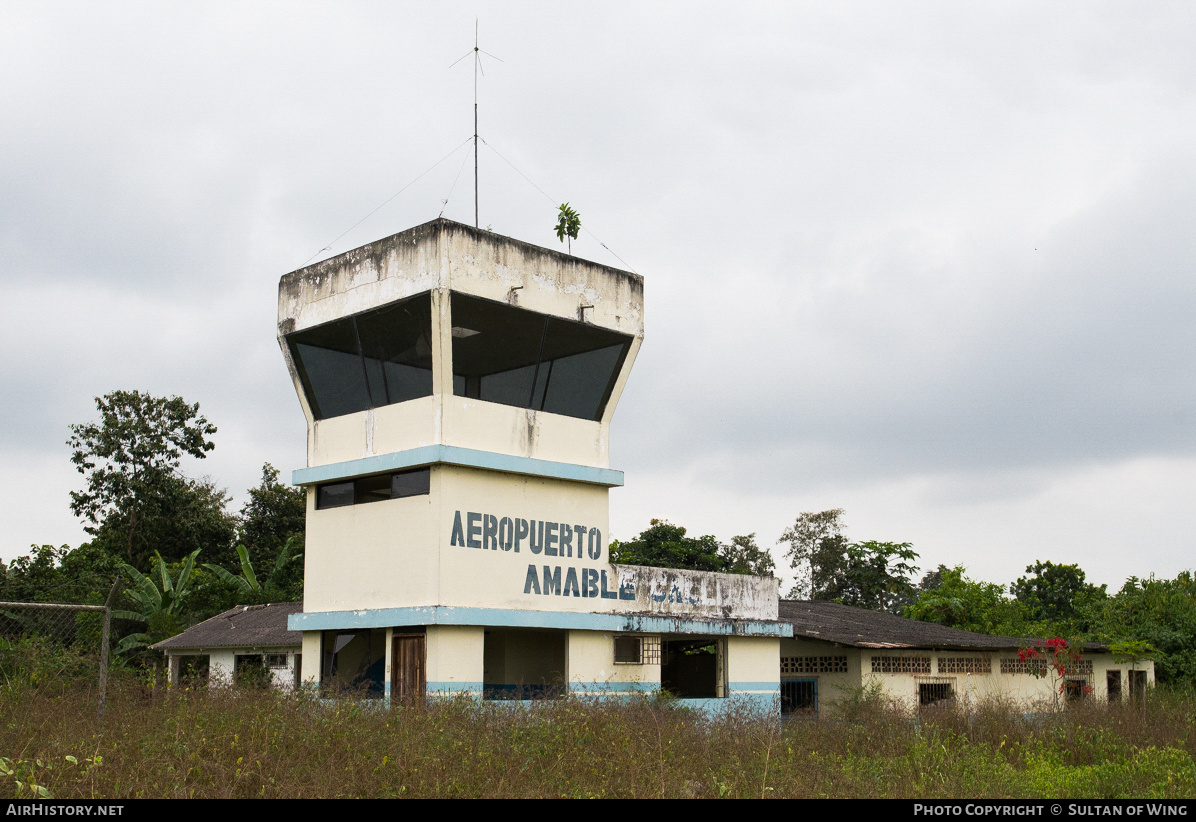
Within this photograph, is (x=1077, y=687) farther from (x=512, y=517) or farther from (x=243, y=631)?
(x=243, y=631)

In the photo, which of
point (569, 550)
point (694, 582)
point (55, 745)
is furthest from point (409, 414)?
point (55, 745)

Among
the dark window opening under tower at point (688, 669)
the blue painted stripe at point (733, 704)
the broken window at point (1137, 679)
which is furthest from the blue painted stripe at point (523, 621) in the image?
the broken window at point (1137, 679)

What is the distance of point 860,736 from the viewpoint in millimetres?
14727

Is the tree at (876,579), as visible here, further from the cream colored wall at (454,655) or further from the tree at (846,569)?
the cream colored wall at (454,655)

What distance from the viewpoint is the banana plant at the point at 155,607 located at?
2764 centimetres

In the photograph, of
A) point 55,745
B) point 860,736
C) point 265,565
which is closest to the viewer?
point 55,745

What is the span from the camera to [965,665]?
23.6m

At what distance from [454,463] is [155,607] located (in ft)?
53.1

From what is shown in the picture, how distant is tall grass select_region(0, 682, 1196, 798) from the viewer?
9.78 meters

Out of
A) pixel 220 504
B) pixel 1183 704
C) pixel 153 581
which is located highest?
pixel 220 504

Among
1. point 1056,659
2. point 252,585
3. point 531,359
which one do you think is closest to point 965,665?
point 1056,659

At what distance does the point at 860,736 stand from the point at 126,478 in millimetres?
29052

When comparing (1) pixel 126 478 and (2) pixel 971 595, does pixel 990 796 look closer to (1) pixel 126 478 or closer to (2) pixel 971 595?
(2) pixel 971 595

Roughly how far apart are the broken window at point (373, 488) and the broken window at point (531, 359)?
156 centimetres
